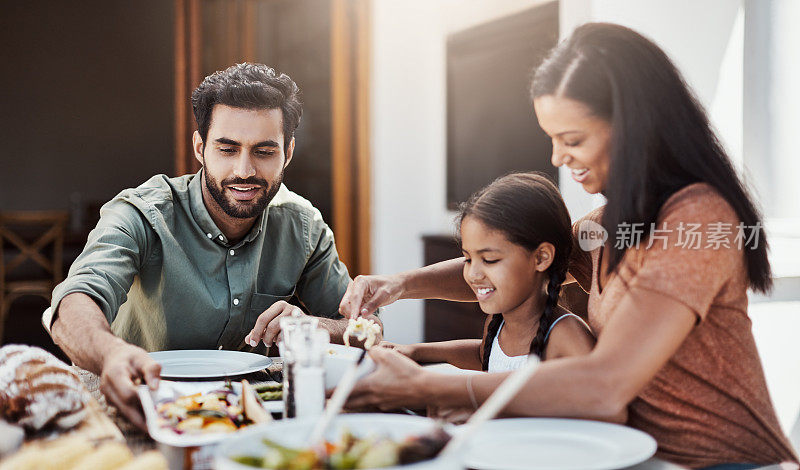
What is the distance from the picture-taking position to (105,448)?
97 cm

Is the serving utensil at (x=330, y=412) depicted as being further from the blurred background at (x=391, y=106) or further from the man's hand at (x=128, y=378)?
the blurred background at (x=391, y=106)

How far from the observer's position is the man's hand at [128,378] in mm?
1228

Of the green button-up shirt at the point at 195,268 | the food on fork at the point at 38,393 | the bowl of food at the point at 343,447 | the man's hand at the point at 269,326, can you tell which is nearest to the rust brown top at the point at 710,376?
the bowl of food at the point at 343,447

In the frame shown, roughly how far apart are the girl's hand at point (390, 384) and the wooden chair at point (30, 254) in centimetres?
509

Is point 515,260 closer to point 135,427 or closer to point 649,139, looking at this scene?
point 649,139

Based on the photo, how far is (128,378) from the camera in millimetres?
1255

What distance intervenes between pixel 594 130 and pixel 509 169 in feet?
8.26

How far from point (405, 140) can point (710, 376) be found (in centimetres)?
373

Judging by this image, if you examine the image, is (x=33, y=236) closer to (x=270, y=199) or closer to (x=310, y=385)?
(x=270, y=199)

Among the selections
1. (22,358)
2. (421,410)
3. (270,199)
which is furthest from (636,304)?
(270,199)

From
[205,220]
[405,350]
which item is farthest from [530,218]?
[205,220]

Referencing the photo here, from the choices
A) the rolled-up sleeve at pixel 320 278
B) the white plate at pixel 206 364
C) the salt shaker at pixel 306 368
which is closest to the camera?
the salt shaker at pixel 306 368

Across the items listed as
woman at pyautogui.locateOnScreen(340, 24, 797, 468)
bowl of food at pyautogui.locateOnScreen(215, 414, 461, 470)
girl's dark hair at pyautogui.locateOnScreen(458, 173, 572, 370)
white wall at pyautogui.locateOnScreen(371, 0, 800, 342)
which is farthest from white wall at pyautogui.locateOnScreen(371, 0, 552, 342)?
bowl of food at pyautogui.locateOnScreen(215, 414, 461, 470)

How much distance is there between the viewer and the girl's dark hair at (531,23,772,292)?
1.24 meters
